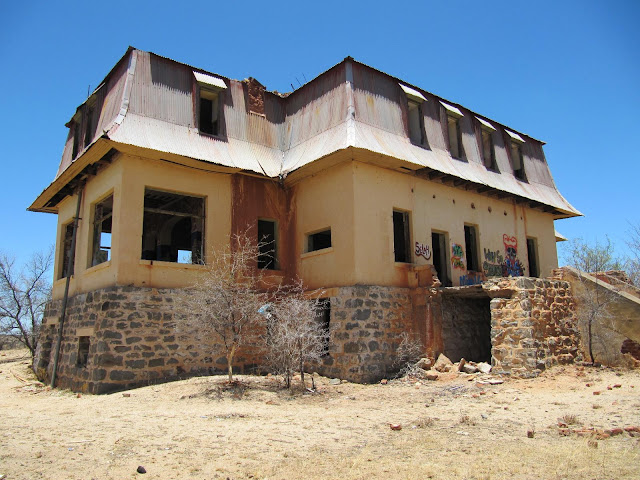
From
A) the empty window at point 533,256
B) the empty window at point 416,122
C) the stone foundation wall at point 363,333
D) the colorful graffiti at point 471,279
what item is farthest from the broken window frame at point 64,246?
the empty window at point 533,256

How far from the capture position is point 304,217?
1516 cm

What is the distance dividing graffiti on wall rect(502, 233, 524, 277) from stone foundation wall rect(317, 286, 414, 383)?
584 centimetres

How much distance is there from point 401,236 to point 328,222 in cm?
272

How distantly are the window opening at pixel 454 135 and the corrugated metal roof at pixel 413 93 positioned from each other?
165 centimetres

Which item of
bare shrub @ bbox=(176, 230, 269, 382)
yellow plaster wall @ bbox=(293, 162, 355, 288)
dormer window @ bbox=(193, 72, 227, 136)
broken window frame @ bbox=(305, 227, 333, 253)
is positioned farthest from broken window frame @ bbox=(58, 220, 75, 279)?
broken window frame @ bbox=(305, 227, 333, 253)

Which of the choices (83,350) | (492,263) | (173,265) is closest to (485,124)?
(492,263)

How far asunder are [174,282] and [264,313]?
2.53m

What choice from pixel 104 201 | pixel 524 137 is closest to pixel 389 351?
pixel 104 201

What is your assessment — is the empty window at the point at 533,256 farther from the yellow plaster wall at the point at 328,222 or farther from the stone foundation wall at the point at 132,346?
the stone foundation wall at the point at 132,346

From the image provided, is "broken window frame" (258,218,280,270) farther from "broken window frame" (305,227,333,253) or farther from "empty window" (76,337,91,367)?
"empty window" (76,337,91,367)

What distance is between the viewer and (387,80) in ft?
51.2

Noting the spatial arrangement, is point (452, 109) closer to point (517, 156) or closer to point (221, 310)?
point (517, 156)

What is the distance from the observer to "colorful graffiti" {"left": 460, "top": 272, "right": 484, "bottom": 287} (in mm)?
15641

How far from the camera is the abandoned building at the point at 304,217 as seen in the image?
501 inches
